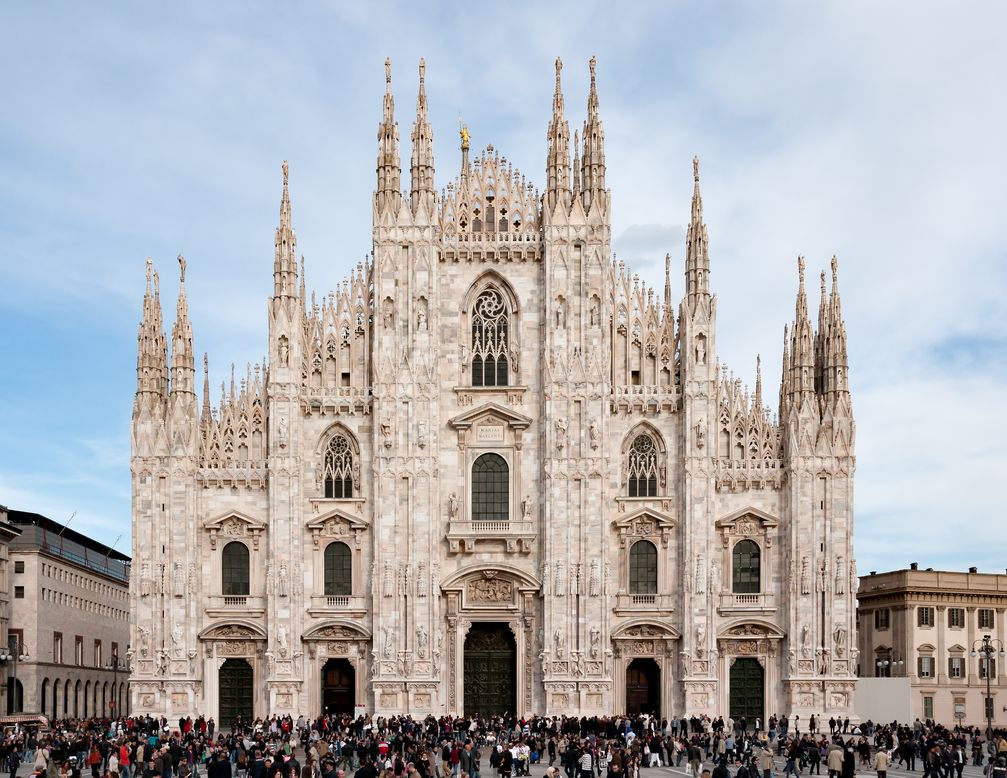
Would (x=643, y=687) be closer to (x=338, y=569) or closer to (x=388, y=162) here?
(x=338, y=569)

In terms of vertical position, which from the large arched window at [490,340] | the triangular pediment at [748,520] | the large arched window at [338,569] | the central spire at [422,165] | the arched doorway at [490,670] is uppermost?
the central spire at [422,165]

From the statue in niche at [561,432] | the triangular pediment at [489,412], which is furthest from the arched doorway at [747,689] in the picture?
the triangular pediment at [489,412]

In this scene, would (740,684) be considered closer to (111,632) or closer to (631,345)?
(631,345)

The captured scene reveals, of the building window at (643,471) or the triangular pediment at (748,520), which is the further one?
the building window at (643,471)

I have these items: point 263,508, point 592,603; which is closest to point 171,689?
point 263,508

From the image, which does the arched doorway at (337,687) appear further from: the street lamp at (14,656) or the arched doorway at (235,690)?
the street lamp at (14,656)

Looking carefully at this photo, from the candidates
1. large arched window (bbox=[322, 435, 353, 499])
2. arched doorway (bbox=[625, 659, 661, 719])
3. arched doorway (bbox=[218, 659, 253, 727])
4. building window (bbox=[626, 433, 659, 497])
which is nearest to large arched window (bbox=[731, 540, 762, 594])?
building window (bbox=[626, 433, 659, 497])

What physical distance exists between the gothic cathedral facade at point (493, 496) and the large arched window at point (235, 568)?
91mm

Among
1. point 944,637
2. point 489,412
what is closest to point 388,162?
point 489,412

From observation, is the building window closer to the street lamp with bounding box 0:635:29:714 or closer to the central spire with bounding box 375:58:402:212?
the central spire with bounding box 375:58:402:212

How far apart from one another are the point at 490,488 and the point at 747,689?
43.4ft

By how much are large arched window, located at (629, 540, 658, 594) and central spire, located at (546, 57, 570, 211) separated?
14.4 meters

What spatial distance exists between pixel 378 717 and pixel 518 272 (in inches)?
748

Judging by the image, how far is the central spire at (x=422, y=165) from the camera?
62.5 metres
